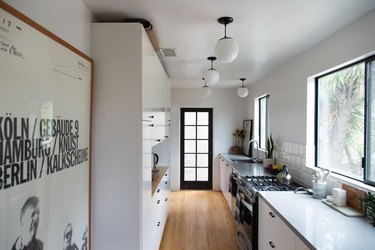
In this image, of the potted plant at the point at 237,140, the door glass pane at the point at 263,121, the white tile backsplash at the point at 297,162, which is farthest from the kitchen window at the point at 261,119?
the white tile backsplash at the point at 297,162

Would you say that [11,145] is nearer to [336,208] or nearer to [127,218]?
[127,218]

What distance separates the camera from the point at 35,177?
1.10 m

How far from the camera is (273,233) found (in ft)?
6.40

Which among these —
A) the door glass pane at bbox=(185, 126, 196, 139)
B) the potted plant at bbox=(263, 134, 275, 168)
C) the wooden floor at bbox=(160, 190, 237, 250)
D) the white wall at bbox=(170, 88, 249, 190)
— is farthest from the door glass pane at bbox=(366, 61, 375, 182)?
the door glass pane at bbox=(185, 126, 196, 139)

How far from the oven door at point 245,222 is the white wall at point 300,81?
0.74 metres

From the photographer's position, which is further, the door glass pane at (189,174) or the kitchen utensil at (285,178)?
the door glass pane at (189,174)

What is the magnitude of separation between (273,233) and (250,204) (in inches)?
19.8

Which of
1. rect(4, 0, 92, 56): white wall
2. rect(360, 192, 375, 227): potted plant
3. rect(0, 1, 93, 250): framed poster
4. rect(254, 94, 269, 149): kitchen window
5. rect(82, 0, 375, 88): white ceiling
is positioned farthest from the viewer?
rect(254, 94, 269, 149): kitchen window

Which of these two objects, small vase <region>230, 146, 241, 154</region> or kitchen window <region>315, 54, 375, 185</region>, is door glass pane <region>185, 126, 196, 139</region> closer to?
small vase <region>230, 146, 241, 154</region>

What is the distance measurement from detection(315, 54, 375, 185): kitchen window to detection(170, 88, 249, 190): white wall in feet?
10.0

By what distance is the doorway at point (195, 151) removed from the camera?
5.71 metres

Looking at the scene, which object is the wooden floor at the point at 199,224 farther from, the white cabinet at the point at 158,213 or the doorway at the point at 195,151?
the doorway at the point at 195,151

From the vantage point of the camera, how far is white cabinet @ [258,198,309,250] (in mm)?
1585

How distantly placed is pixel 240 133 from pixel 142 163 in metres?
4.15
